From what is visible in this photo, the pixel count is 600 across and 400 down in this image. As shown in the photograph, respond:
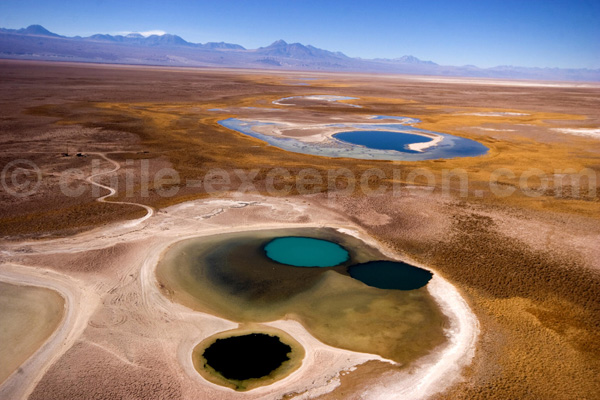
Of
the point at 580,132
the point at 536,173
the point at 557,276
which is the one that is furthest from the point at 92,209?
the point at 580,132

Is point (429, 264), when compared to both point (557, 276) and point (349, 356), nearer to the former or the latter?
point (557, 276)

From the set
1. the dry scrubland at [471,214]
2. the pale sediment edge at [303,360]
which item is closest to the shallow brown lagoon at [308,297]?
the pale sediment edge at [303,360]

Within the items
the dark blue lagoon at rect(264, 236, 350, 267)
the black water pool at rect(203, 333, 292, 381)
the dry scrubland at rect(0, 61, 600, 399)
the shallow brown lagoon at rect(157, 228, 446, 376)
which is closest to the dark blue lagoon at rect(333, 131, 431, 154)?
the dry scrubland at rect(0, 61, 600, 399)

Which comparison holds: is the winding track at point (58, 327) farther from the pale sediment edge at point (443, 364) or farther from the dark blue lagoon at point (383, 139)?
the dark blue lagoon at point (383, 139)

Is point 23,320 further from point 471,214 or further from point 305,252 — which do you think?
point 471,214

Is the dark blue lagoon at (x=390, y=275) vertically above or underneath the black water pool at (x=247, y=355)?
above

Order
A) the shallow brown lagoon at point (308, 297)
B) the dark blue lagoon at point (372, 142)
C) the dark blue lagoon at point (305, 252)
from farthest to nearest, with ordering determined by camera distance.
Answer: the dark blue lagoon at point (372, 142) < the dark blue lagoon at point (305, 252) < the shallow brown lagoon at point (308, 297)
